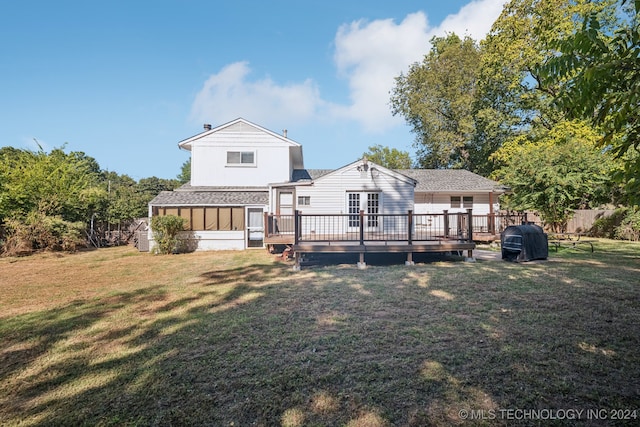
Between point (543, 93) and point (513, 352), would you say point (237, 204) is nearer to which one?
point (513, 352)

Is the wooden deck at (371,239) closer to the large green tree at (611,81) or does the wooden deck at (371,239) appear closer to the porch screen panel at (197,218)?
the porch screen panel at (197,218)

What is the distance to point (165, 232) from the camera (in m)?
13.9

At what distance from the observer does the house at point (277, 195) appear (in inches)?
543

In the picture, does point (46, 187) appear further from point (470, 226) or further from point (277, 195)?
point (470, 226)

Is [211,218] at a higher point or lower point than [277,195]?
lower

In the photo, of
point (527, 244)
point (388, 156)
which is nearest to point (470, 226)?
point (527, 244)

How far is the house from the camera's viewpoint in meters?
13.8

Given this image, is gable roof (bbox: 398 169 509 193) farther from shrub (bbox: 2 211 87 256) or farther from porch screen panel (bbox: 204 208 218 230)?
shrub (bbox: 2 211 87 256)

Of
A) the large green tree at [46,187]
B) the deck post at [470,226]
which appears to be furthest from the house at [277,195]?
the large green tree at [46,187]

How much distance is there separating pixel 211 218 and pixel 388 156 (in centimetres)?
3441

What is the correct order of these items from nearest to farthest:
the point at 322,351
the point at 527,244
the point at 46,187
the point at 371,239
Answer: the point at 322,351, the point at 527,244, the point at 371,239, the point at 46,187

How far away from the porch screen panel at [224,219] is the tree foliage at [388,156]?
31.4 meters

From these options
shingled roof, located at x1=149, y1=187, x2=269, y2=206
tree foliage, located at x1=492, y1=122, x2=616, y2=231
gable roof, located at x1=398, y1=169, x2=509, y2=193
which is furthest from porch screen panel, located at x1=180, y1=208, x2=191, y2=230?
tree foliage, located at x1=492, y1=122, x2=616, y2=231

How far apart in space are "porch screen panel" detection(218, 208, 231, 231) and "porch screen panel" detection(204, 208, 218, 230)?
0.20 m
